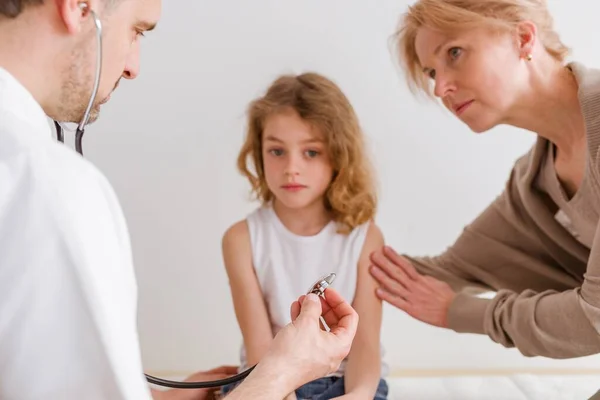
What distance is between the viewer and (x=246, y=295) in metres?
1.84

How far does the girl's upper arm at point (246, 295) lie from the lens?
1.79 m

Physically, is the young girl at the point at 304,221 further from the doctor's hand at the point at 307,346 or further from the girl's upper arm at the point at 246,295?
the doctor's hand at the point at 307,346

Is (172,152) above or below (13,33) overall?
below

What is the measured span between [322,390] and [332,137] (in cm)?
57

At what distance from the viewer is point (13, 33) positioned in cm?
103

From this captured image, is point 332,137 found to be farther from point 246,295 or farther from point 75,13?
point 75,13

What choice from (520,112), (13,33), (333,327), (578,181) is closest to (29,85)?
(13,33)

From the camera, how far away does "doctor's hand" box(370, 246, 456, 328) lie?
1.90 m

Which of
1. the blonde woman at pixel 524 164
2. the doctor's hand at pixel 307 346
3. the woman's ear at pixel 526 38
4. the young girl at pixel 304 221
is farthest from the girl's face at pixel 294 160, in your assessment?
the doctor's hand at pixel 307 346

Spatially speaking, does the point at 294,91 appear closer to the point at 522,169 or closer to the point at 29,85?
the point at 522,169

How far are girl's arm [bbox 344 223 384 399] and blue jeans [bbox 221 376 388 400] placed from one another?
3 cm

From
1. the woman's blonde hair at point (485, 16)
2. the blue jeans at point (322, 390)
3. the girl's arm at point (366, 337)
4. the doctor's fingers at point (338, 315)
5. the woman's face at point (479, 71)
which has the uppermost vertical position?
the woman's blonde hair at point (485, 16)

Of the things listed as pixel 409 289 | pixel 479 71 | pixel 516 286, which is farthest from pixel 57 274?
pixel 516 286

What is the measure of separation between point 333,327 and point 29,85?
608 mm
